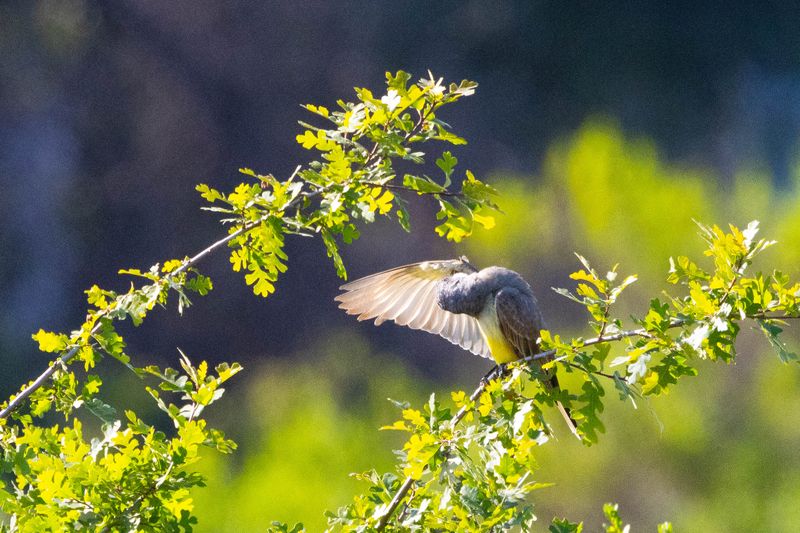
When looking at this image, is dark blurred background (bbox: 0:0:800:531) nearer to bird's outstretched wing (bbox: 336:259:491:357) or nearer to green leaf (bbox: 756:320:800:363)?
bird's outstretched wing (bbox: 336:259:491:357)

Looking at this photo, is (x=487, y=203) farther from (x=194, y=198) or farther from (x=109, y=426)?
(x=194, y=198)

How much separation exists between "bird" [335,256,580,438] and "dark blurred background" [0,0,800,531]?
2552mm

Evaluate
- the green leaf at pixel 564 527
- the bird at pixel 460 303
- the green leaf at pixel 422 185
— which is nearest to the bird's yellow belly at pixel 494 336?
the bird at pixel 460 303

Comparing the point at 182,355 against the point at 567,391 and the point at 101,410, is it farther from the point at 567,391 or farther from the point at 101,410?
the point at 567,391

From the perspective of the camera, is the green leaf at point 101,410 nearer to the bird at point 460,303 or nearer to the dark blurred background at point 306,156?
the bird at point 460,303

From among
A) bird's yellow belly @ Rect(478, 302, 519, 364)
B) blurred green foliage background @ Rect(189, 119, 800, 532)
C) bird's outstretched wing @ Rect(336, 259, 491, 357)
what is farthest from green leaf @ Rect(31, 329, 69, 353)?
blurred green foliage background @ Rect(189, 119, 800, 532)

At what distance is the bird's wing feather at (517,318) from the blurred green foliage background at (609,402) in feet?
8.57

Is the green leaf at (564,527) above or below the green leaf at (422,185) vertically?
below

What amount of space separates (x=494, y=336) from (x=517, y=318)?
10cm

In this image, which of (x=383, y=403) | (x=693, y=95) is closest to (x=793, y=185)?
(x=693, y=95)

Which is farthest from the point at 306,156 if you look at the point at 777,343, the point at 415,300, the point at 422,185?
the point at 777,343

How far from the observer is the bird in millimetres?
2477

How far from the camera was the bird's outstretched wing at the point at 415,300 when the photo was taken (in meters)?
2.66

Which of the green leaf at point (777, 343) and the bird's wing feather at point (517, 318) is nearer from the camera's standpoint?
the green leaf at point (777, 343)
